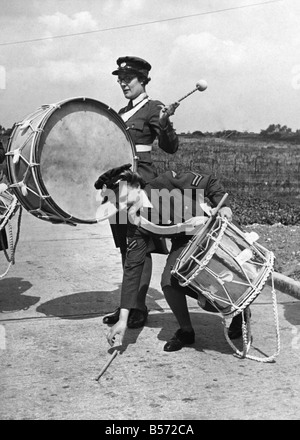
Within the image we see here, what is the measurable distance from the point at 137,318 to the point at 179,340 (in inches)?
24.6

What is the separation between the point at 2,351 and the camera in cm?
439

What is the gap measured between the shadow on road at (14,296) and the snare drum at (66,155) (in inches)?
47.4

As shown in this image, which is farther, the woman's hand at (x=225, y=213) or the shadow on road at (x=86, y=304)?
the shadow on road at (x=86, y=304)

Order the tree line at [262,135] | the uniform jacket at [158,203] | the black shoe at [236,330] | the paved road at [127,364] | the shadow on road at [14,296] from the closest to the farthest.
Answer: the paved road at [127,364]
the uniform jacket at [158,203]
the black shoe at [236,330]
the shadow on road at [14,296]
the tree line at [262,135]

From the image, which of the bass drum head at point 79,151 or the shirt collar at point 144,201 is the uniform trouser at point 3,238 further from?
the shirt collar at point 144,201

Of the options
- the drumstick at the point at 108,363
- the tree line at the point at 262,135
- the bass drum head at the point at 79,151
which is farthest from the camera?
the tree line at the point at 262,135

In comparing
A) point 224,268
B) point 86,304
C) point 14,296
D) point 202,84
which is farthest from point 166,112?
point 14,296

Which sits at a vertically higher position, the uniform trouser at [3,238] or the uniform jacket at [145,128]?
the uniform jacket at [145,128]

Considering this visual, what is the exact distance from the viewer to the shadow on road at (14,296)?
5539 mm

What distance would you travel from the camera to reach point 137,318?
4934 mm

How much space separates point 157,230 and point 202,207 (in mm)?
327

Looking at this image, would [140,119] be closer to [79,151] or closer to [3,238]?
[79,151]

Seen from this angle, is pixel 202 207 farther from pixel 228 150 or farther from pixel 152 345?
pixel 228 150

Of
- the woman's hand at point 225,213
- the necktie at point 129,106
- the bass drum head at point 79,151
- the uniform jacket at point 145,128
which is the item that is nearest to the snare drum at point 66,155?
the bass drum head at point 79,151
